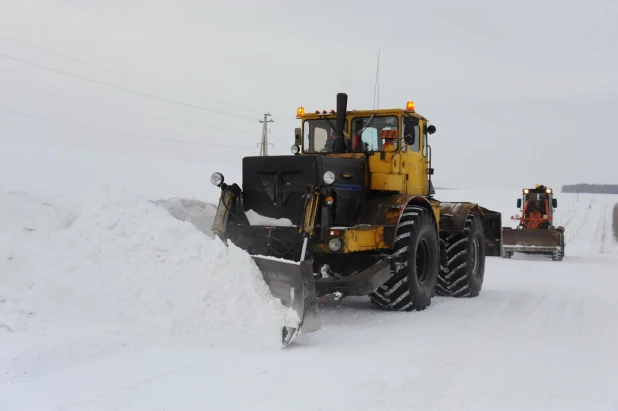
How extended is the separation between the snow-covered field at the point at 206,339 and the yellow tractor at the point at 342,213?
1.20ft

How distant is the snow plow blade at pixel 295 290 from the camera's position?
20.4ft

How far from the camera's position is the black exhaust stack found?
9000 mm

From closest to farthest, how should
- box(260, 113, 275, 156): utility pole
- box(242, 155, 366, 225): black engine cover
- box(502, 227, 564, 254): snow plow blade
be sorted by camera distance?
box(242, 155, 366, 225): black engine cover → box(502, 227, 564, 254): snow plow blade → box(260, 113, 275, 156): utility pole

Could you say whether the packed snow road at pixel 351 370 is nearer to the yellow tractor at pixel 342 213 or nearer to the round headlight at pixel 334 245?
the yellow tractor at pixel 342 213

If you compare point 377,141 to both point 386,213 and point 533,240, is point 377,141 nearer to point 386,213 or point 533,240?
point 386,213

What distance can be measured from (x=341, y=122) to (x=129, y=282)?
3993 mm

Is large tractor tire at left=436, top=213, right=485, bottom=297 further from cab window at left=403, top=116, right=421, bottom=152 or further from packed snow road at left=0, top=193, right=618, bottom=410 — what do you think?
packed snow road at left=0, top=193, right=618, bottom=410

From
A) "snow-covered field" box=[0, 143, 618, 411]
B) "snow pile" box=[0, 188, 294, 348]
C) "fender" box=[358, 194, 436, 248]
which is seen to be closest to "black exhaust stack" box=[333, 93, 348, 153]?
"fender" box=[358, 194, 436, 248]

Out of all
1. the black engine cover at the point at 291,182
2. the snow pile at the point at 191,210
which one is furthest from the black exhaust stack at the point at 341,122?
the snow pile at the point at 191,210

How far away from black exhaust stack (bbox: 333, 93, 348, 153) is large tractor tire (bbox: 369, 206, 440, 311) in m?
1.30

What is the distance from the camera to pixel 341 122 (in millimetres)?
9031

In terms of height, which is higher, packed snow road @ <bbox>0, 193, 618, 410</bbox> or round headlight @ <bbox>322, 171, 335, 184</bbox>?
round headlight @ <bbox>322, 171, 335, 184</bbox>

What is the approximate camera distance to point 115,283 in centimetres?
627

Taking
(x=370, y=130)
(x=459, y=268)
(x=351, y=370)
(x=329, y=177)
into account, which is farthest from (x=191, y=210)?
(x=351, y=370)
